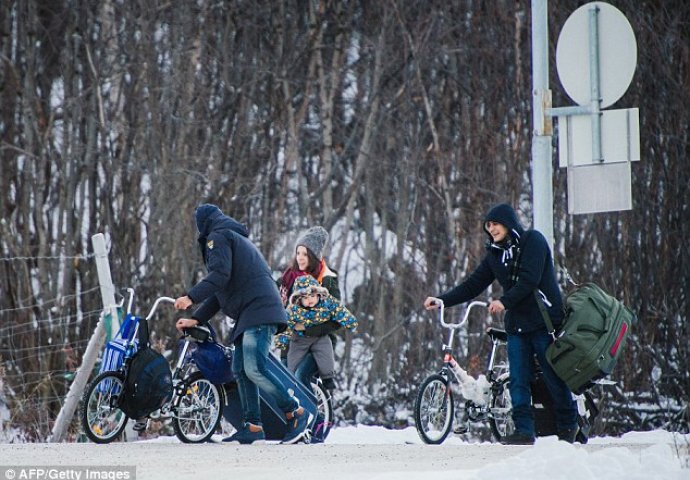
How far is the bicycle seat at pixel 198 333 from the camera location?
10.3 m

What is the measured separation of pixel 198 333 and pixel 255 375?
600 millimetres

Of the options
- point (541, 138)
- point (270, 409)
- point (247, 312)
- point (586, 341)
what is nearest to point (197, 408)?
A: point (270, 409)

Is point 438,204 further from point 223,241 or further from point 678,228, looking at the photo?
point 223,241

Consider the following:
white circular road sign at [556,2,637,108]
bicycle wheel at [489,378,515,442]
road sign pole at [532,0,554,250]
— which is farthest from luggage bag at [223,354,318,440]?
white circular road sign at [556,2,637,108]

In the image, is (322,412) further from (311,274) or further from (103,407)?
(103,407)

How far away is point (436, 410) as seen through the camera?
11008 millimetres

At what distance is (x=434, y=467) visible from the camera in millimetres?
7762

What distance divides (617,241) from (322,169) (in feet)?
22.3

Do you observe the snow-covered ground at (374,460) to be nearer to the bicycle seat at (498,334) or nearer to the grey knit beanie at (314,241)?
the bicycle seat at (498,334)

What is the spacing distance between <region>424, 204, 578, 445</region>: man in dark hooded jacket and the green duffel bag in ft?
0.37

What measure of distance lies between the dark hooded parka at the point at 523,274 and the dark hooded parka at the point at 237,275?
1.72m

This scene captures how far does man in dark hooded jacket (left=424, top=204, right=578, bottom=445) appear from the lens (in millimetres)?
9969

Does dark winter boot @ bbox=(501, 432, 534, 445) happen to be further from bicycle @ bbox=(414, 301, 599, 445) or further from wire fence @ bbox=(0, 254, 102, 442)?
wire fence @ bbox=(0, 254, 102, 442)
